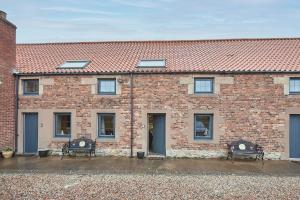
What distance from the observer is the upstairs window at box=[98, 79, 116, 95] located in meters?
14.0

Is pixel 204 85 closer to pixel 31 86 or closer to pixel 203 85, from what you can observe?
pixel 203 85

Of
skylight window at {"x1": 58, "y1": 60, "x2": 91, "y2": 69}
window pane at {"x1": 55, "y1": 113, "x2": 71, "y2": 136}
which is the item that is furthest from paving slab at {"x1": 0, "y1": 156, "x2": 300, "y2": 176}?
skylight window at {"x1": 58, "y1": 60, "x2": 91, "y2": 69}

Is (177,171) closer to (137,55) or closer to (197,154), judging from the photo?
(197,154)

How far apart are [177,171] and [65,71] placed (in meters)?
7.52

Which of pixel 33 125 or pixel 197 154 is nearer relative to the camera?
pixel 197 154

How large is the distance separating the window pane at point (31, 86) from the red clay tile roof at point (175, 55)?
61cm

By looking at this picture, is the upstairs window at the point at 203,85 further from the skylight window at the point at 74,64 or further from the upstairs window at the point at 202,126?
the skylight window at the point at 74,64

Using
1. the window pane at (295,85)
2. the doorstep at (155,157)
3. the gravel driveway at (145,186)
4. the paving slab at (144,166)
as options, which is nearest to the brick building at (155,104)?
the window pane at (295,85)

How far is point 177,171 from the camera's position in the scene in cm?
1073

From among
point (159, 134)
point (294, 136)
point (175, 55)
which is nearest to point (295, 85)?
point (294, 136)


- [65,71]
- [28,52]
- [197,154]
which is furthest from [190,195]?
[28,52]

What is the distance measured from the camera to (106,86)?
14008mm

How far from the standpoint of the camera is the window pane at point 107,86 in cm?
1398

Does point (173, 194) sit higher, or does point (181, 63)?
point (181, 63)
